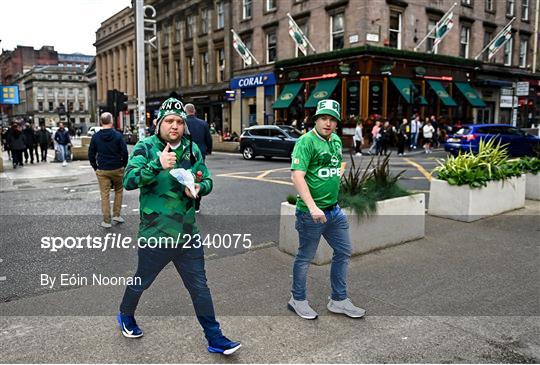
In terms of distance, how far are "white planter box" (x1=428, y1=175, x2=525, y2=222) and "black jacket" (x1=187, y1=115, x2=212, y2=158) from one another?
4.08 m

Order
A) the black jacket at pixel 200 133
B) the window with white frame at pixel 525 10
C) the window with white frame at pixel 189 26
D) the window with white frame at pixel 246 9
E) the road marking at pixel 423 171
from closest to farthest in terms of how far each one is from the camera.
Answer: the black jacket at pixel 200 133 → the road marking at pixel 423 171 → the window with white frame at pixel 246 9 → the window with white frame at pixel 525 10 → the window with white frame at pixel 189 26

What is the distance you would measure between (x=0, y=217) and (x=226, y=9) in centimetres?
3124

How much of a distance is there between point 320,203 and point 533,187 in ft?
24.9

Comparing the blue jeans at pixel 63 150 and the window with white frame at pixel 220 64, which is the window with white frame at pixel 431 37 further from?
the blue jeans at pixel 63 150

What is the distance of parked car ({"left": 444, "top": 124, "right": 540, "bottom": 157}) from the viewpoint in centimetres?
1938

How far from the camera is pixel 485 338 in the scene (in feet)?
12.4

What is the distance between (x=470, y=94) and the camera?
101 ft

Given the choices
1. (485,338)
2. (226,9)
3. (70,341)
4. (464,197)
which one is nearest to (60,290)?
→ (70,341)

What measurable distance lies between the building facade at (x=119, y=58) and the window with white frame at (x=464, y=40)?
35299 mm

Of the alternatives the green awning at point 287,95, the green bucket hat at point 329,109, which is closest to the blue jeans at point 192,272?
the green bucket hat at point 329,109

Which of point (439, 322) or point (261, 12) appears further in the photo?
point (261, 12)

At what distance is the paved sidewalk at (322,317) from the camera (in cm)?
353

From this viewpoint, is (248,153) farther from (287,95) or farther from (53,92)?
(53,92)

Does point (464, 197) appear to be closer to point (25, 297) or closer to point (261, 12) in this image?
point (25, 297)
